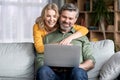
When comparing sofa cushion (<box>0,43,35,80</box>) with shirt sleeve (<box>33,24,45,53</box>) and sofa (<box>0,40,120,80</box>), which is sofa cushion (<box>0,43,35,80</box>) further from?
shirt sleeve (<box>33,24,45,53</box>)

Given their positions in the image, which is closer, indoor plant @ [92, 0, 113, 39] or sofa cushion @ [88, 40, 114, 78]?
sofa cushion @ [88, 40, 114, 78]

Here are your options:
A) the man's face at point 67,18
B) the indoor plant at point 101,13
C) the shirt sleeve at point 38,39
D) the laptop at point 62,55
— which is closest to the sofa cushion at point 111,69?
the laptop at point 62,55

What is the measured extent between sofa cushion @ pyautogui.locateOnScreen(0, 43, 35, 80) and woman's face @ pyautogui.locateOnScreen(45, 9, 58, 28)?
32 centimetres

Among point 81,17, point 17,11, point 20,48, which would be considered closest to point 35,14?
point 17,11

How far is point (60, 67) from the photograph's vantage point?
2092 millimetres

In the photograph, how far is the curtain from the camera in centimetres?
453

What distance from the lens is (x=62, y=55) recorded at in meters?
2.01

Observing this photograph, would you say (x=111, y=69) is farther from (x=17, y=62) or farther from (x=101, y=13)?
(x=101, y=13)

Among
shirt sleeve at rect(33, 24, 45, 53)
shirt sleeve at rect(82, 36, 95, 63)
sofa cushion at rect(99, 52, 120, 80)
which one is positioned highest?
shirt sleeve at rect(33, 24, 45, 53)

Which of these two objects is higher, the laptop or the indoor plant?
the indoor plant

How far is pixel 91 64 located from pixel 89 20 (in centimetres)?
256

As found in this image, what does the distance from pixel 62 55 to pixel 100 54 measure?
1.79 feet

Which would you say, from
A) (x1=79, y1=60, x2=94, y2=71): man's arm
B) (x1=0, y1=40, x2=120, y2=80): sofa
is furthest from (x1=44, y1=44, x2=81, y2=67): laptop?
(x1=0, y1=40, x2=120, y2=80): sofa

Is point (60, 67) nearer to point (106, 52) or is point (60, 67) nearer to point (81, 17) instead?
point (106, 52)
